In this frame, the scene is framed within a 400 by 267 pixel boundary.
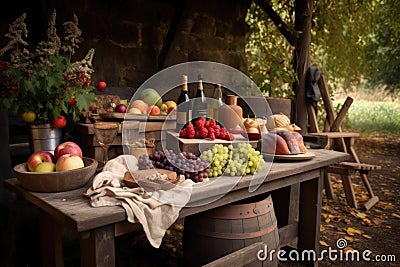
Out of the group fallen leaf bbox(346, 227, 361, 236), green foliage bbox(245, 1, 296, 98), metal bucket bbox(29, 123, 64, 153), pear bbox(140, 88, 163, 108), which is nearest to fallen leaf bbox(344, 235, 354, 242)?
fallen leaf bbox(346, 227, 361, 236)

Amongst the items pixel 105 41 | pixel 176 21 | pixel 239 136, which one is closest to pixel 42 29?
pixel 105 41

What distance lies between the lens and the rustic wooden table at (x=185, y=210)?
4.05 feet

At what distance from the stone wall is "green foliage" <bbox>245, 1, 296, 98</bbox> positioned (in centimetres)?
48

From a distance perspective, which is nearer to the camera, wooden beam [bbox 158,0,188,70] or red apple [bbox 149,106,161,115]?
red apple [bbox 149,106,161,115]

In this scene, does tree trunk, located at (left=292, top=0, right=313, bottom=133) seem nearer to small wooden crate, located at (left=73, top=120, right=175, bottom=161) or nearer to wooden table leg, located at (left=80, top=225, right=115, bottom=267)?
small wooden crate, located at (left=73, top=120, right=175, bottom=161)

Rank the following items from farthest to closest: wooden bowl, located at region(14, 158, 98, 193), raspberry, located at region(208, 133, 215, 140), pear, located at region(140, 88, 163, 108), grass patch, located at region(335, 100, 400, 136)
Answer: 1. grass patch, located at region(335, 100, 400, 136)
2. pear, located at region(140, 88, 163, 108)
3. raspberry, located at region(208, 133, 215, 140)
4. wooden bowl, located at region(14, 158, 98, 193)

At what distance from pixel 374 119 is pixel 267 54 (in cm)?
690

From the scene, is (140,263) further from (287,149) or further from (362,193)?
(362,193)

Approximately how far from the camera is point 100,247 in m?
1.26

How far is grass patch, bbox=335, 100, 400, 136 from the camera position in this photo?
30.3ft

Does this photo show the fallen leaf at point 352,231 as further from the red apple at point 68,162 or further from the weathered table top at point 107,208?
the red apple at point 68,162

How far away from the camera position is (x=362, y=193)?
4.22m

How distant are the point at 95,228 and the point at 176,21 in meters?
A: 2.43

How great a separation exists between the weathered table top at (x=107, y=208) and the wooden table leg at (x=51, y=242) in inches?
10.9
